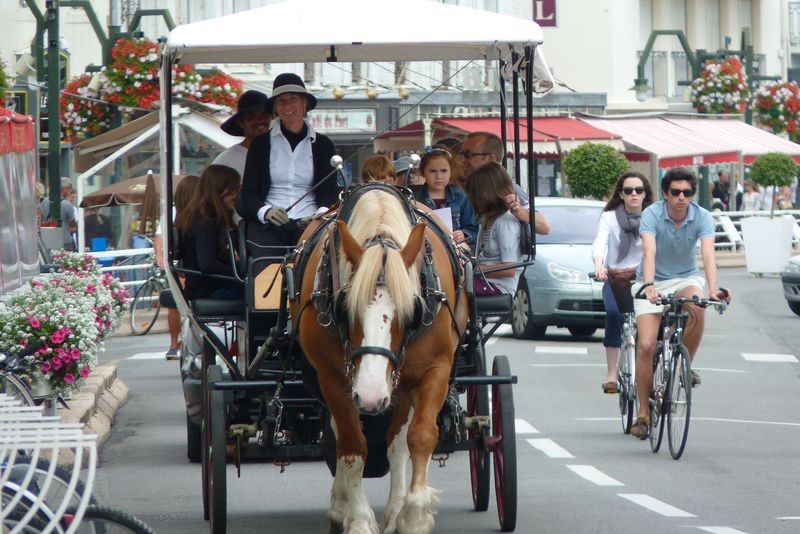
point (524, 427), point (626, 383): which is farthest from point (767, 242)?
point (626, 383)

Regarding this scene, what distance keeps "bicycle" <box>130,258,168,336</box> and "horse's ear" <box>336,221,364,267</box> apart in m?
16.9

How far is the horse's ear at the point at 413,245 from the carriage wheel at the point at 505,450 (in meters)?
1.14

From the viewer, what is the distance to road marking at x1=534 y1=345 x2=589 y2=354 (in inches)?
794

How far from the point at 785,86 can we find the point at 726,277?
66.6ft

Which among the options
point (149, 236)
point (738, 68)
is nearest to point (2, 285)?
point (149, 236)

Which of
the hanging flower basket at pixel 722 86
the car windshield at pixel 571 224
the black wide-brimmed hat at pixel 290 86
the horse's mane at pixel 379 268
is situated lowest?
the car windshield at pixel 571 224

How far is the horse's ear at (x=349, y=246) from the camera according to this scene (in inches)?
300

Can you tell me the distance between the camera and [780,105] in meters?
53.8

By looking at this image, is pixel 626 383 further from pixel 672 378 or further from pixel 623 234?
pixel 623 234

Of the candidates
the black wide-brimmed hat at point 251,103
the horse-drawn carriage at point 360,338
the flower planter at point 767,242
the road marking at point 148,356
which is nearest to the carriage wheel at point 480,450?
the horse-drawn carriage at point 360,338

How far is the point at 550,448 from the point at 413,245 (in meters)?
4.78

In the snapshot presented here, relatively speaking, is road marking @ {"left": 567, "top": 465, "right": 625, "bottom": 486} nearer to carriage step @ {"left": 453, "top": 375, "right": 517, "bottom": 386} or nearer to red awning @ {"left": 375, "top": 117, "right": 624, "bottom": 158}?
carriage step @ {"left": 453, "top": 375, "right": 517, "bottom": 386}

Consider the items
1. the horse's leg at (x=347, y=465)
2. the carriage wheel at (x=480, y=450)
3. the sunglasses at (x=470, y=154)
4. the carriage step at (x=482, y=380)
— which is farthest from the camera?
the sunglasses at (x=470, y=154)

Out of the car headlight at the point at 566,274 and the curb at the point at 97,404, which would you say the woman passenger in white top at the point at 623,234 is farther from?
the car headlight at the point at 566,274
